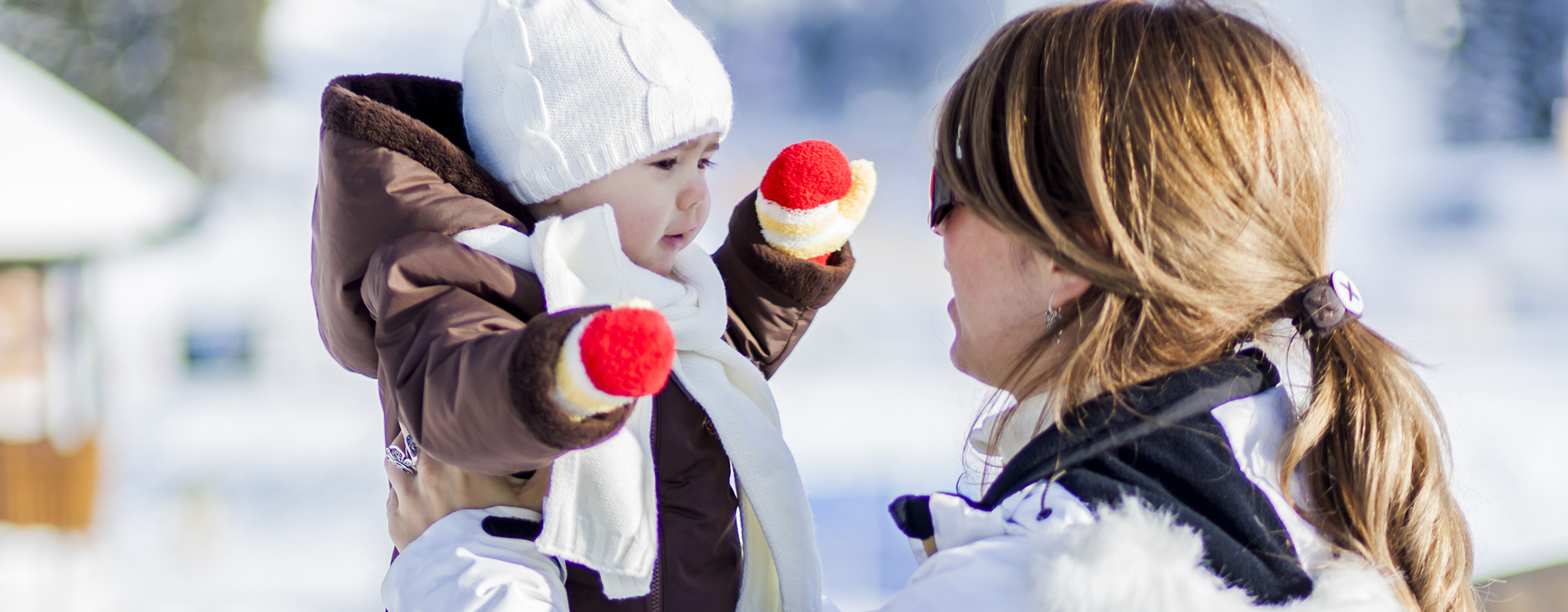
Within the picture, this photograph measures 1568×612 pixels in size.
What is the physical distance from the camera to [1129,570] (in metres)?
0.54

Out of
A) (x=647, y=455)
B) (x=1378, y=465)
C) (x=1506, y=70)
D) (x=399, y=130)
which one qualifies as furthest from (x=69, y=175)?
(x=1506, y=70)

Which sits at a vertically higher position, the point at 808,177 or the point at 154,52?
the point at 808,177

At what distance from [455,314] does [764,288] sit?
17.4 inches

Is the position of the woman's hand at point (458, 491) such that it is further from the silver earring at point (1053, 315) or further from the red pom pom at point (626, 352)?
the silver earring at point (1053, 315)

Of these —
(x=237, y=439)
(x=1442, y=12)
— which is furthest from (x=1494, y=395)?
(x=237, y=439)

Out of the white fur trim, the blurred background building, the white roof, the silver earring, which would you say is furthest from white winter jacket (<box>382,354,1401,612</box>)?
the white roof

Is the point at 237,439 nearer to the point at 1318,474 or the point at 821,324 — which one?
the point at 821,324

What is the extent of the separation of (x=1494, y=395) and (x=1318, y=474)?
2.90 m

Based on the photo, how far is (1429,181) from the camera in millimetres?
3160

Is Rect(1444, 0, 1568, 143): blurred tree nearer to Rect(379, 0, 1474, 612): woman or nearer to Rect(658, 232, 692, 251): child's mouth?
Rect(379, 0, 1474, 612): woman

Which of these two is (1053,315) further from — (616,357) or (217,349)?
(217,349)

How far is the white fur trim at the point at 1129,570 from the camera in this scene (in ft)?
1.76

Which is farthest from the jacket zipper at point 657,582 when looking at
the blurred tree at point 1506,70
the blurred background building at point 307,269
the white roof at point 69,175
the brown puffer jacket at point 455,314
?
the blurred tree at point 1506,70

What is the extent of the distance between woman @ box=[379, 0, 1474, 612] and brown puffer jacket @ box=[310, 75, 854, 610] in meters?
0.26
